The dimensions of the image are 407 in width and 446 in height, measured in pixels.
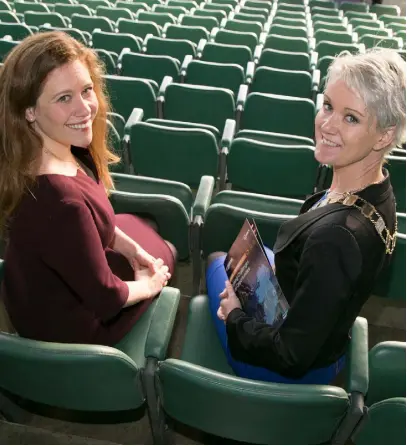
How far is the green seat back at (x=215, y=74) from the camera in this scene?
3756mm

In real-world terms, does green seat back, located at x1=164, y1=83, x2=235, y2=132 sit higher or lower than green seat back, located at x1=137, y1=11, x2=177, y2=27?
lower

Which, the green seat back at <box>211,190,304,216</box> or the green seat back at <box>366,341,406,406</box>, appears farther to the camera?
the green seat back at <box>211,190,304,216</box>

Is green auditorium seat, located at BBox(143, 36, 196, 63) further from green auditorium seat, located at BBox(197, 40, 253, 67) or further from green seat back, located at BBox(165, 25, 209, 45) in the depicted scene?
green seat back, located at BBox(165, 25, 209, 45)

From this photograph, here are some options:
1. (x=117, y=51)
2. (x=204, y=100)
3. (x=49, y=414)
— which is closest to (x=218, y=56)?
(x=117, y=51)

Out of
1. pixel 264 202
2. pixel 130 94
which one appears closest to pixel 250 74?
pixel 130 94

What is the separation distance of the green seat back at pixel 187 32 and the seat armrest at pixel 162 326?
4.45 metres

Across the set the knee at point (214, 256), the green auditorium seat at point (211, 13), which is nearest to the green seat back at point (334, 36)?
the green auditorium seat at point (211, 13)

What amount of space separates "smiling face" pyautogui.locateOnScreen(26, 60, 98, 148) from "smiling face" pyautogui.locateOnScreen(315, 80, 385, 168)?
0.76 meters

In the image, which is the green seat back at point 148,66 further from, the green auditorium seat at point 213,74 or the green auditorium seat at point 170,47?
the green auditorium seat at point 170,47

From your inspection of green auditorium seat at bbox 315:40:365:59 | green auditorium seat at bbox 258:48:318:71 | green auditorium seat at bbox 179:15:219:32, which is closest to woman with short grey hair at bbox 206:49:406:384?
green auditorium seat at bbox 258:48:318:71

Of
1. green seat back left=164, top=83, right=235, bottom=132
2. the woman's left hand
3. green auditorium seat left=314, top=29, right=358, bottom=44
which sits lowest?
the woman's left hand

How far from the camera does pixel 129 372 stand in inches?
44.9

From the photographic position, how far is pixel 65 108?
4.38 ft

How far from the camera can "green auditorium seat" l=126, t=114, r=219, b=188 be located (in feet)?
7.88
